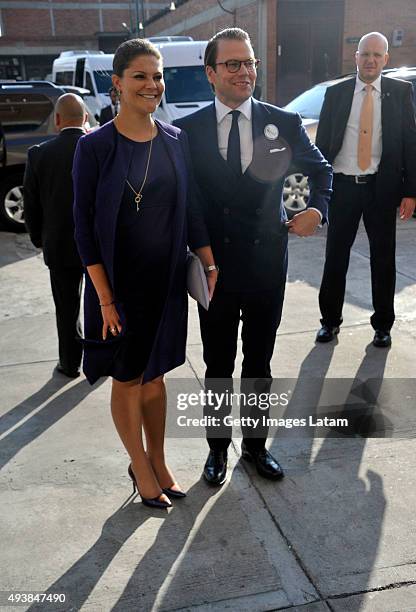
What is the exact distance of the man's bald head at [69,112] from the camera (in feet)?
12.6

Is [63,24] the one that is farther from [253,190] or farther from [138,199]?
[138,199]

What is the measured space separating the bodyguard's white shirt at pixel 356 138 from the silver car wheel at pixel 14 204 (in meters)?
5.22

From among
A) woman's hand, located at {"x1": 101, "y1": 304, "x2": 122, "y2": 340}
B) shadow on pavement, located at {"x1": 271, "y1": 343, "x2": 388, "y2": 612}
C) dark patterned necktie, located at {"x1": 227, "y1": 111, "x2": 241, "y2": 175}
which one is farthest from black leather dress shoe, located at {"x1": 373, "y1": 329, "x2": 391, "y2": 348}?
woman's hand, located at {"x1": 101, "y1": 304, "x2": 122, "y2": 340}

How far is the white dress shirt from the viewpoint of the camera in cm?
268

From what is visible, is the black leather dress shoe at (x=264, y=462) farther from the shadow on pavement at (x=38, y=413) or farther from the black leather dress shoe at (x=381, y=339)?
the black leather dress shoe at (x=381, y=339)

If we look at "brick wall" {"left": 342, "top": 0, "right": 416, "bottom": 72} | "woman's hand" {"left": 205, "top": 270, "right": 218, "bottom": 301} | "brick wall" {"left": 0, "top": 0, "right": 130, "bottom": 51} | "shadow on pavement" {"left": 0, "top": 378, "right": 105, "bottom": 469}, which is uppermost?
"brick wall" {"left": 0, "top": 0, "right": 130, "bottom": 51}

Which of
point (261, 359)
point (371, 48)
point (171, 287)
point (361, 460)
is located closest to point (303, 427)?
point (361, 460)

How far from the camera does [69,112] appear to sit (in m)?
3.86

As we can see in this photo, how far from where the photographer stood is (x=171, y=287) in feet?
8.48

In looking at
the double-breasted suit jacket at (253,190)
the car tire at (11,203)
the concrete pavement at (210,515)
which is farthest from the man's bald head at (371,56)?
the car tire at (11,203)

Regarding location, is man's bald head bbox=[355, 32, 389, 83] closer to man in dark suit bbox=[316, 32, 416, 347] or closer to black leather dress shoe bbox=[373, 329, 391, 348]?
man in dark suit bbox=[316, 32, 416, 347]

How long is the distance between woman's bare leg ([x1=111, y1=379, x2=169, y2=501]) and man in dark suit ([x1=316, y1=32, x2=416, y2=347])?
2.16 m

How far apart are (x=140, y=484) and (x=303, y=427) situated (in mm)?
1094
